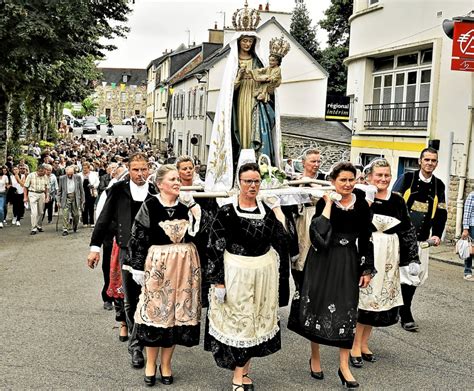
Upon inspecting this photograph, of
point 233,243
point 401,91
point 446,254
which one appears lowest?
point 446,254

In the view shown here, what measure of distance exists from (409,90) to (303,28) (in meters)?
26.9

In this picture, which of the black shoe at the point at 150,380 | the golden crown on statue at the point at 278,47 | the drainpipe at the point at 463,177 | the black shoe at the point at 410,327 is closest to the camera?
the black shoe at the point at 150,380

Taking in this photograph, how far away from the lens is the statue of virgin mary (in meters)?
A: 6.47

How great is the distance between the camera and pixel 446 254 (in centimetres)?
1294

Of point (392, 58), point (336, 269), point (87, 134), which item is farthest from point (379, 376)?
point (87, 134)

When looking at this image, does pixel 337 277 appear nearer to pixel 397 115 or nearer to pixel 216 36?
pixel 397 115

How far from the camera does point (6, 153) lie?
75.0 feet

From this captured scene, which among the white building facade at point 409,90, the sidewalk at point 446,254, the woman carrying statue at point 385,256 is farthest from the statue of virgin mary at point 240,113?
the white building facade at point 409,90

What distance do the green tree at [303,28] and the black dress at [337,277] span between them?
125 feet

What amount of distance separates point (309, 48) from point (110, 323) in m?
36.9

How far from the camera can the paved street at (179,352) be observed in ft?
17.5

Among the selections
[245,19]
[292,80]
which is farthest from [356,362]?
[292,80]

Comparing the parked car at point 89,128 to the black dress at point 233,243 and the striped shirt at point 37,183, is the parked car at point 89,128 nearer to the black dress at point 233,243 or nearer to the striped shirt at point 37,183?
the striped shirt at point 37,183

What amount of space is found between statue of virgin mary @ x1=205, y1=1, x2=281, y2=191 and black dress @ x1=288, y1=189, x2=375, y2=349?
1678 millimetres
